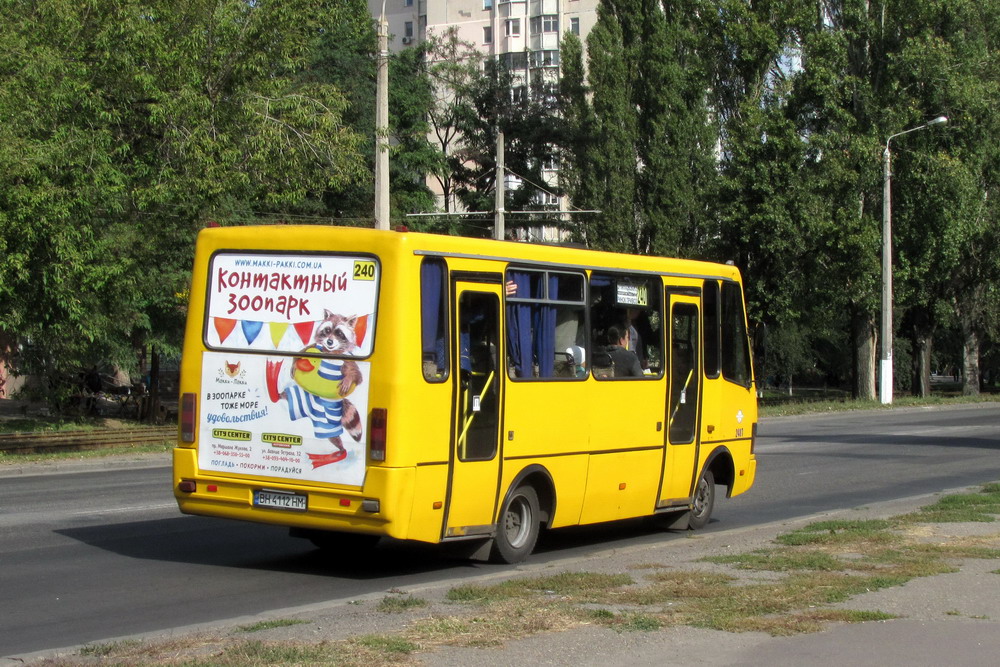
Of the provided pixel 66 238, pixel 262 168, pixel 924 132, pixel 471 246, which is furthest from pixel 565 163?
pixel 471 246

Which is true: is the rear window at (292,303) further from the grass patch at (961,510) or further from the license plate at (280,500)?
the grass patch at (961,510)

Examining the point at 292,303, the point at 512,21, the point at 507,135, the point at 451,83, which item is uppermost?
the point at 512,21

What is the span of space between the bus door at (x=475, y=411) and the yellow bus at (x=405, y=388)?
16mm

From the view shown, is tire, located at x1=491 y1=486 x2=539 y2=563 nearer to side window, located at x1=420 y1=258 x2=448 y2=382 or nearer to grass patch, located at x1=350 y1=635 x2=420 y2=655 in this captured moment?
side window, located at x1=420 y1=258 x2=448 y2=382

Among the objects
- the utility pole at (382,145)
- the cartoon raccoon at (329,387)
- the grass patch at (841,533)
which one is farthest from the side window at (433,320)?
the utility pole at (382,145)

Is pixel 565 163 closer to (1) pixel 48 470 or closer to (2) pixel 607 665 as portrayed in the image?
(1) pixel 48 470

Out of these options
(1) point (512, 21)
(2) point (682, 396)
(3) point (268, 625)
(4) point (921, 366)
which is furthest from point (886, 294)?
(1) point (512, 21)

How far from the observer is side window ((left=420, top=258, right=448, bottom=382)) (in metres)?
9.61

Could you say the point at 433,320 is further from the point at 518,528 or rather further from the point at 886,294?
the point at 886,294

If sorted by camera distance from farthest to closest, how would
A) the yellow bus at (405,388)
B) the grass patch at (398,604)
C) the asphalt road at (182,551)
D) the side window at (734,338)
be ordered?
the side window at (734,338), the yellow bus at (405,388), the asphalt road at (182,551), the grass patch at (398,604)

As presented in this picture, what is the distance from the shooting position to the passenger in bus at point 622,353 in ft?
38.8

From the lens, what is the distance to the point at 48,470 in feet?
65.9

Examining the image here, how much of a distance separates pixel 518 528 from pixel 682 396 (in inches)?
111

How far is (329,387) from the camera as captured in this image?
9617 millimetres
